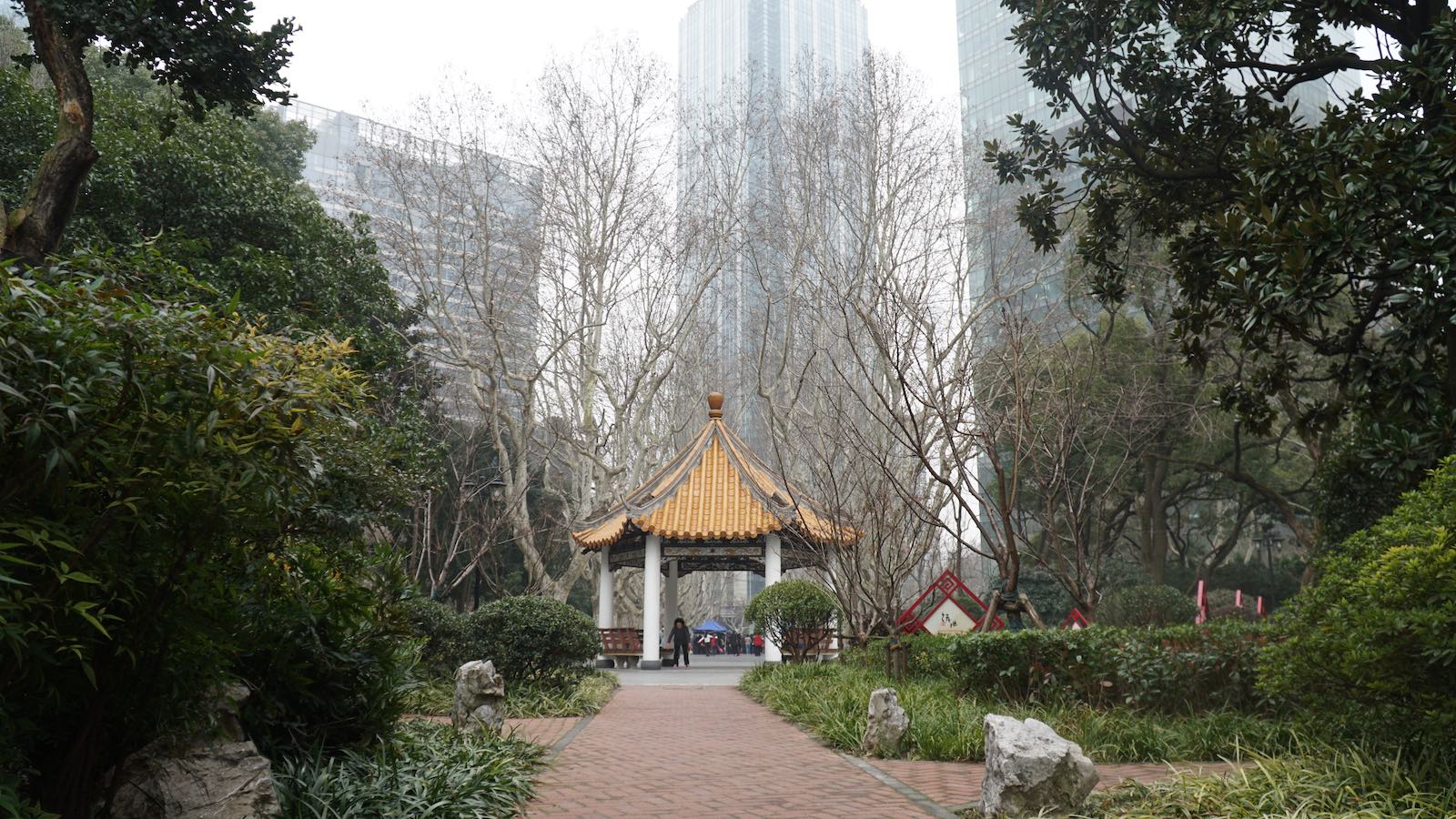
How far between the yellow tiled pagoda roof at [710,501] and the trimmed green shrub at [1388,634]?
39.2ft

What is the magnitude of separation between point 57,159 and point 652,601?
14.4 m

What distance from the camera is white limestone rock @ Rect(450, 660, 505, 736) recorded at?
25.4 feet

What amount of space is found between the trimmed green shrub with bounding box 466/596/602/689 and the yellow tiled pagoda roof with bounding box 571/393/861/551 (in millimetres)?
6361

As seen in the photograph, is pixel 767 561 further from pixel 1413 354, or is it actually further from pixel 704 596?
pixel 704 596

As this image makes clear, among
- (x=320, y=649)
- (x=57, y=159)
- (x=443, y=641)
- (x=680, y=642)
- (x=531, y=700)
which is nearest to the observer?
(x=320, y=649)

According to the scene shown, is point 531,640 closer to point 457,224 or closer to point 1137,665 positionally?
point 1137,665

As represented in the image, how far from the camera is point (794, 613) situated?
620 inches

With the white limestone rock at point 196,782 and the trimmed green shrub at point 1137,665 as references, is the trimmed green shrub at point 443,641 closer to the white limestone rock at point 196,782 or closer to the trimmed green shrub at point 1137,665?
the trimmed green shrub at point 1137,665

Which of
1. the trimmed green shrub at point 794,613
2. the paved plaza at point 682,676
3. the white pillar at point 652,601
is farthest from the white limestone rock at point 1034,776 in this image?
the white pillar at point 652,601

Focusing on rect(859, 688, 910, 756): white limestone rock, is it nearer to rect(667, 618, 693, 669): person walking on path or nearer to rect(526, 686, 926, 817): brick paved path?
rect(526, 686, 926, 817): brick paved path

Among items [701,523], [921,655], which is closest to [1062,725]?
[921,655]

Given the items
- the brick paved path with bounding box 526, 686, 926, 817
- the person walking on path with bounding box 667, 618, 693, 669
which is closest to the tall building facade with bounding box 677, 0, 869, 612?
the brick paved path with bounding box 526, 686, 926, 817

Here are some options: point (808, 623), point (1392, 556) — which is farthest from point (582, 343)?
point (1392, 556)

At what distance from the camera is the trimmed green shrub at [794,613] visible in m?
15.7
